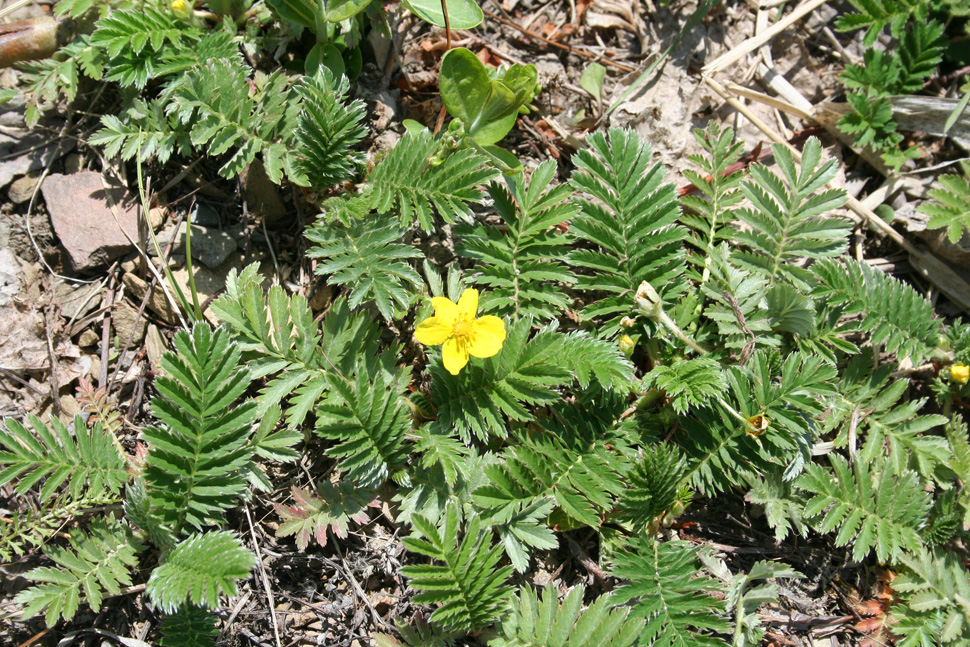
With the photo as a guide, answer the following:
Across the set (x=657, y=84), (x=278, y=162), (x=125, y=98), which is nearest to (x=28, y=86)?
(x=125, y=98)

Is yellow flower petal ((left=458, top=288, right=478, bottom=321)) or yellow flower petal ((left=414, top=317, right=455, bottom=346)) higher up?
yellow flower petal ((left=458, top=288, right=478, bottom=321))

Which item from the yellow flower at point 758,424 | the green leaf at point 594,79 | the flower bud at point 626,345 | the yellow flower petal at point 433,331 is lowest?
the yellow flower at point 758,424

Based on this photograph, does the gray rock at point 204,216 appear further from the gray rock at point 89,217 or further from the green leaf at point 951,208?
the green leaf at point 951,208

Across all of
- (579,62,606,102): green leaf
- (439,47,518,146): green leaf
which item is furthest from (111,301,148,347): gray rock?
(579,62,606,102): green leaf

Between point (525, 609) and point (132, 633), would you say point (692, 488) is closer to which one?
point (525, 609)

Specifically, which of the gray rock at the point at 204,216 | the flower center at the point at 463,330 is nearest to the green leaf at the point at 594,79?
the flower center at the point at 463,330

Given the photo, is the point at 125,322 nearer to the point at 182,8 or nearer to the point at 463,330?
the point at 182,8

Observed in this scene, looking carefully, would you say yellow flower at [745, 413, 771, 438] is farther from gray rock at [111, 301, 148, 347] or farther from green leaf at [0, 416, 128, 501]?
gray rock at [111, 301, 148, 347]
